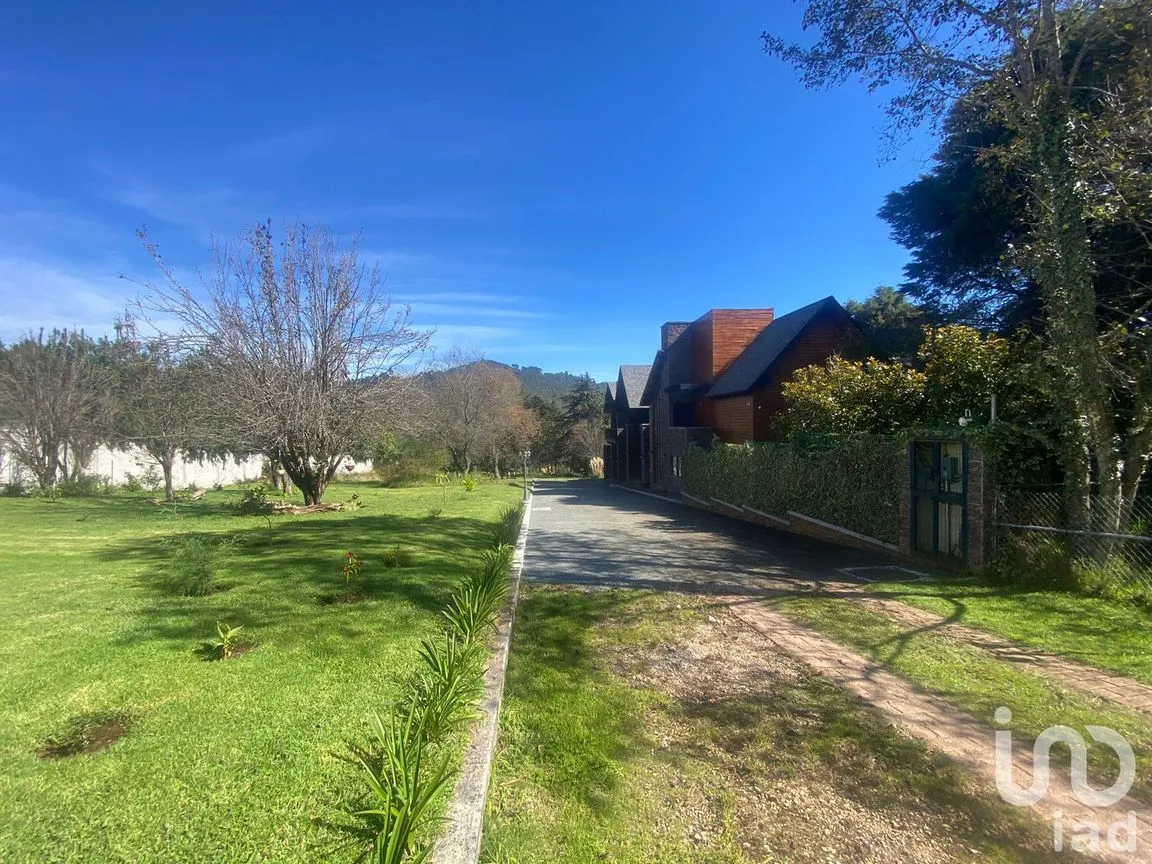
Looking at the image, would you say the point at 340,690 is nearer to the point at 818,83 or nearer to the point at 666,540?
the point at 666,540

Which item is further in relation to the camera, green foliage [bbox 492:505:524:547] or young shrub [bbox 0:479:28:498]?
young shrub [bbox 0:479:28:498]

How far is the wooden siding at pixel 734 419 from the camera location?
66.0 feet

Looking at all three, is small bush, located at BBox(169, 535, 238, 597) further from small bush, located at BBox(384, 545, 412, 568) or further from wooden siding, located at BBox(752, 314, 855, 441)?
wooden siding, located at BBox(752, 314, 855, 441)

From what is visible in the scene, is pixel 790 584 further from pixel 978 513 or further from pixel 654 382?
pixel 654 382

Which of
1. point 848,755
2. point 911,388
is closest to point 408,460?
point 911,388

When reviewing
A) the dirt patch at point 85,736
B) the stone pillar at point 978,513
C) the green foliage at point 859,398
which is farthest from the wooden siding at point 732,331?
the dirt patch at point 85,736

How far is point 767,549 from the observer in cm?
1110

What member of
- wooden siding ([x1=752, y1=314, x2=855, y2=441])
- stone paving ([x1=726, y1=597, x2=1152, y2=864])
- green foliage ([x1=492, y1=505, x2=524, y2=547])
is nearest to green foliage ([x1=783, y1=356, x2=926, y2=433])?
wooden siding ([x1=752, y1=314, x2=855, y2=441])

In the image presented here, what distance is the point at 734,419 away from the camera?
70.1 ft

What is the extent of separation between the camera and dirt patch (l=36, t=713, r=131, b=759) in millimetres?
3236

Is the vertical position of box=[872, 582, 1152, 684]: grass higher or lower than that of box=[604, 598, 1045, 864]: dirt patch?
higher

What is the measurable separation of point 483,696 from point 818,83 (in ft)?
31.8

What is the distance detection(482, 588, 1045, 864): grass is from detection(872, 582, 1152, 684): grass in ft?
8.31

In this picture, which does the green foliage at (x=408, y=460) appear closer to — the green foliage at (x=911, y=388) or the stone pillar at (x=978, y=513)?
the green foliage at (x=911, y=388)
